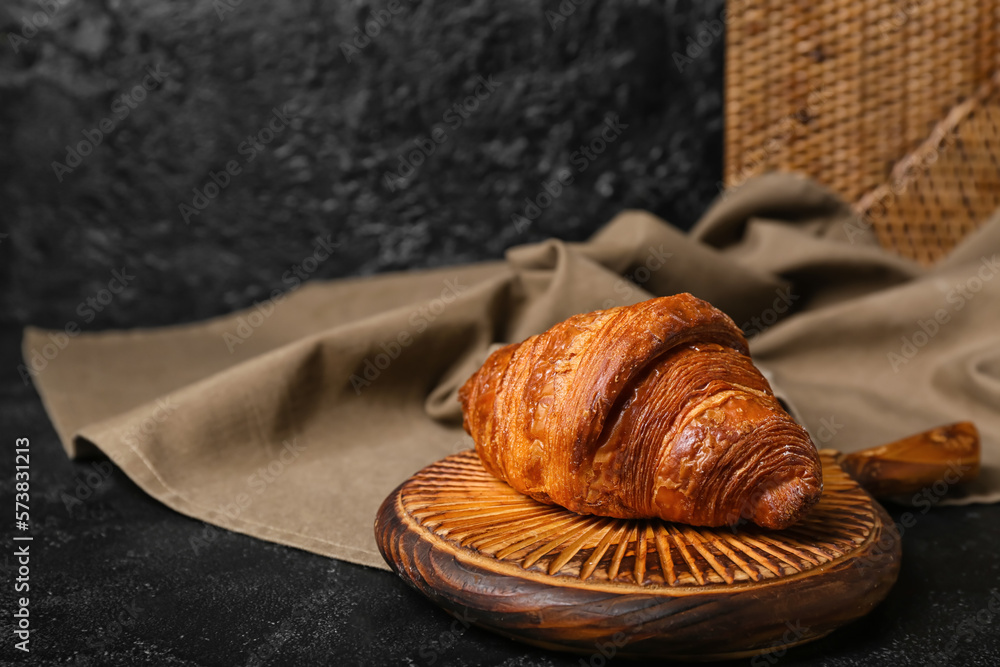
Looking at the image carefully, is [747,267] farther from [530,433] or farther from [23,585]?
[23,585]

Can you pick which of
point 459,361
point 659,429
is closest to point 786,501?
point 659,429

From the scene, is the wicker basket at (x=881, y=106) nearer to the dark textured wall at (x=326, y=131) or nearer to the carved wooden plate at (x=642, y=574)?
the dark textured wall at (x=326, y=131)

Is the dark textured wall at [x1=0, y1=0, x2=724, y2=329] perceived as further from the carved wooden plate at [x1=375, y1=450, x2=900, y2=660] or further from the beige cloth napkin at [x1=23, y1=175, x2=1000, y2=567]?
the carved wooden plate at [x1=375, y1=450, x2=900, y2=660]

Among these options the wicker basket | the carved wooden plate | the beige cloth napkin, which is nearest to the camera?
the carved wooden plate

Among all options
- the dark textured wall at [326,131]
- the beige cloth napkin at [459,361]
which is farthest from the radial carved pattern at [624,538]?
the dark textured wall at [326,131]

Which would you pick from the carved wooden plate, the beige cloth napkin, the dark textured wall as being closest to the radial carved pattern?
the carved wooden plate

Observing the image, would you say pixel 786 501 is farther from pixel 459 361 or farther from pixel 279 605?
pixel 459 361
